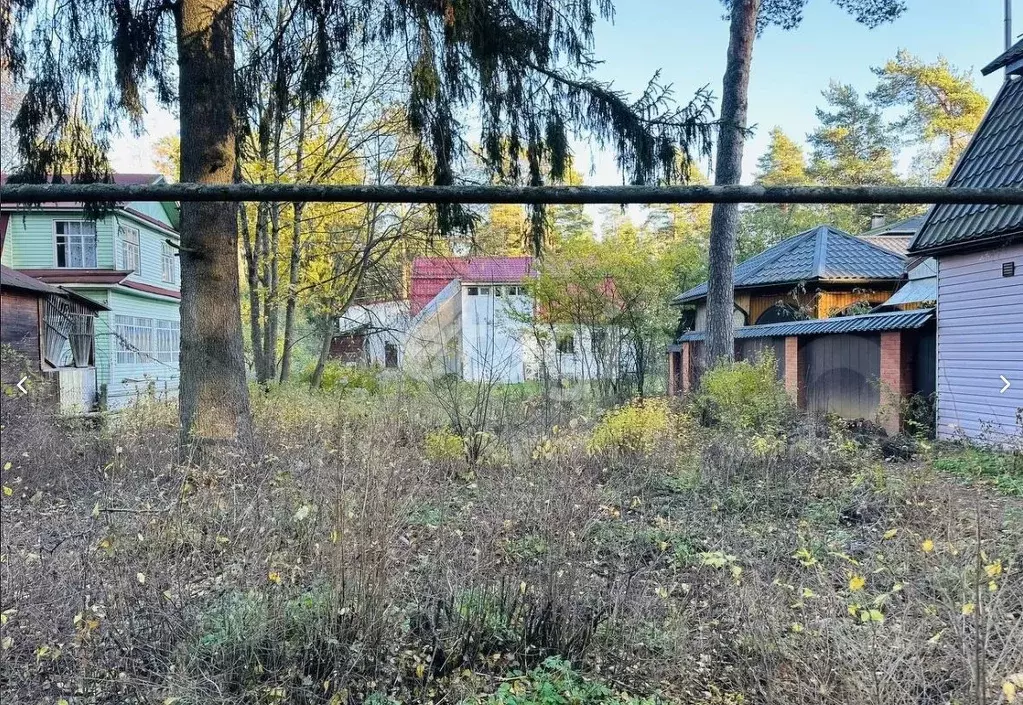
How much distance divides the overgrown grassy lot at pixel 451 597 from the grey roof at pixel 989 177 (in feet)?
17.2

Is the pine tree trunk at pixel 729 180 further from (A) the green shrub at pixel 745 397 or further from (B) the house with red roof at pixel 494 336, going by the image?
(B) the house with red roof at pixel 494 336

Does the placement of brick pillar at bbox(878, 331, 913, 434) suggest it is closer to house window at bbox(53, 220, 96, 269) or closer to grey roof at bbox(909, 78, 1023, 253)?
grey roof at bbox(909, 78, 1023, 253)

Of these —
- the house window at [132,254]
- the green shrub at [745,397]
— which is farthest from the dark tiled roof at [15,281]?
the house window at [132,254]

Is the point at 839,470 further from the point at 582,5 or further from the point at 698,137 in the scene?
the point at 582,5

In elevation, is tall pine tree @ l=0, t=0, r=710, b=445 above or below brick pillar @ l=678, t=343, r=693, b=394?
above

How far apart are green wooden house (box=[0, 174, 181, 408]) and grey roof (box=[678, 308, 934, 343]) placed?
12.0m

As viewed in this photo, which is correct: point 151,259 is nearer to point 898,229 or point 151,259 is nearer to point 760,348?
point 760,348

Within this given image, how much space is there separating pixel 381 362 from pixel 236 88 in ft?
A: 25.9

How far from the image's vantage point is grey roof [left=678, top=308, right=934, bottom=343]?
929cm

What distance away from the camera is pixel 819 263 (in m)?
14.5

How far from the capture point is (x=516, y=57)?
11.9ft

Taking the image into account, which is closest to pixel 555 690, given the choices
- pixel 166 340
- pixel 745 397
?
pixel 745 397

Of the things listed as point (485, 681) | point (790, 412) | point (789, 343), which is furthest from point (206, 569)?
point (789, 343)

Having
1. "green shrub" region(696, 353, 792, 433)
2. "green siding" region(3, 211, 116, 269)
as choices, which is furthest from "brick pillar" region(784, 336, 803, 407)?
"green siding" region(3, 211, 116, 269)
